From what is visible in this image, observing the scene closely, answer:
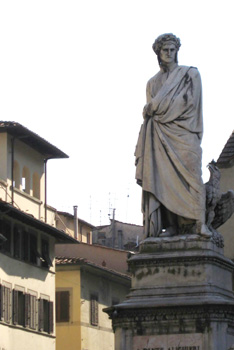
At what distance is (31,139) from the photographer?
213 feet

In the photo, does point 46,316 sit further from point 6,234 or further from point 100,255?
point 100,255

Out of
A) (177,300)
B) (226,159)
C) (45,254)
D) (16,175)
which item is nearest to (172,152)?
(177,300)

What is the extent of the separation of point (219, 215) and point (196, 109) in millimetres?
1642

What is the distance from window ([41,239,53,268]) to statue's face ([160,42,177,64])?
138 ft

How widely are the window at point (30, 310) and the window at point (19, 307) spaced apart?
20 centimetres

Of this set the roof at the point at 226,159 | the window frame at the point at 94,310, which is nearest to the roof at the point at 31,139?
the window frame at the point at 94,310

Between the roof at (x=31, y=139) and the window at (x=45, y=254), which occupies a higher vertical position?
the roof at (x=31, y=139)

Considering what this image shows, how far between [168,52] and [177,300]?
396cm

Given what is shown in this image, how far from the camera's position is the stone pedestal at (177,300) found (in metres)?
20.2

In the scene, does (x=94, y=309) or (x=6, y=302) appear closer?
(x=6, y=302)

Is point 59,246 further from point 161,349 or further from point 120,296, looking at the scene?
point 161,349

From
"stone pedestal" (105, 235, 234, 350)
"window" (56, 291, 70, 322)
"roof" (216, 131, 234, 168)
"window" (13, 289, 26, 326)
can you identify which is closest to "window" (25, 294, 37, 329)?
"window" (13, 289, 26, 326)

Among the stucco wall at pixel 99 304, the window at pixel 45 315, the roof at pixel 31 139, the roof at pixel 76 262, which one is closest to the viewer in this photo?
the roof at pixel 31 139

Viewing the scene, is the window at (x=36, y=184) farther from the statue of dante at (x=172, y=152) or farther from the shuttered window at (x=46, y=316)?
the statue of dante at (x=172, y=152)
